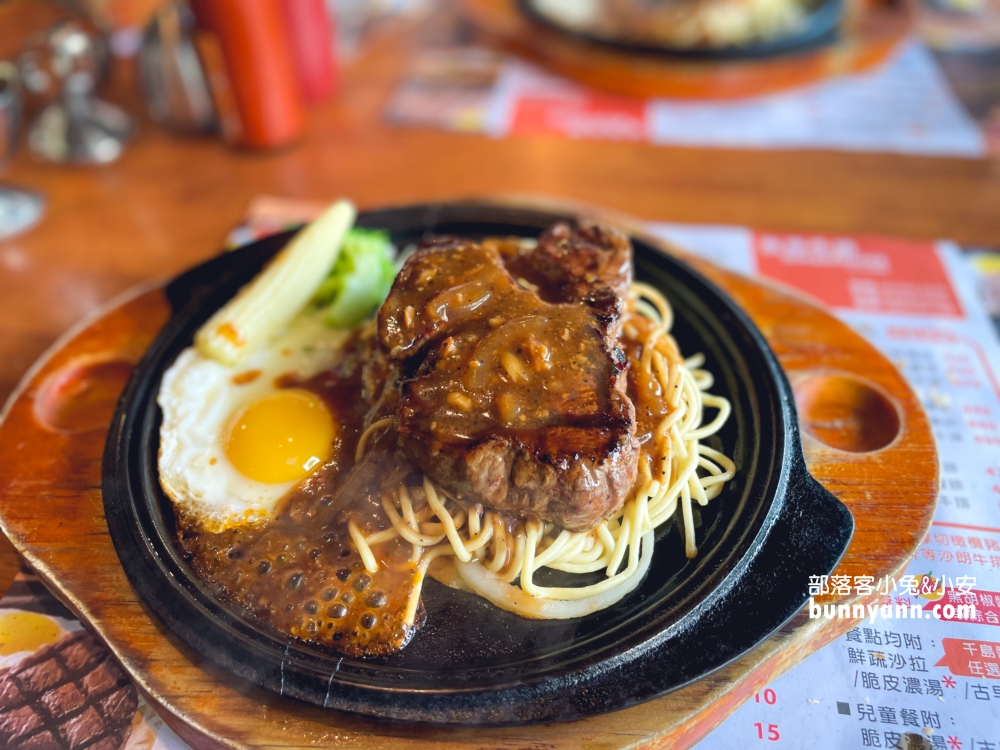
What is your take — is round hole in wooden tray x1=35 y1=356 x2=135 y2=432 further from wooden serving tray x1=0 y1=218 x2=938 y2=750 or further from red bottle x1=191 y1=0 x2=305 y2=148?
red bottle x1=191 y1=0 x2=305 y2=148


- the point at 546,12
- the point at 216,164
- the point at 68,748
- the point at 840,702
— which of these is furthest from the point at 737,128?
the point at 68,748

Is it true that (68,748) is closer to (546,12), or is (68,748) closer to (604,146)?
(604,146)

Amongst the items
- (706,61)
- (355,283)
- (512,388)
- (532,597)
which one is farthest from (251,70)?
(532,597)

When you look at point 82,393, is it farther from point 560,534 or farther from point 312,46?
point 312,46

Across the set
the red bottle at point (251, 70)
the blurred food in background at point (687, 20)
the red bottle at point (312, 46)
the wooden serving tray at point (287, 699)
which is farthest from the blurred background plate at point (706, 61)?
A: the wooden serving tray at point (287, 699)

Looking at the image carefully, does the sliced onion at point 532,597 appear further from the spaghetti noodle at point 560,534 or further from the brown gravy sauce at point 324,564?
the brown gravy sauce at point 324,564

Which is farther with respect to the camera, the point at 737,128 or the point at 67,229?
the point at 737,128
